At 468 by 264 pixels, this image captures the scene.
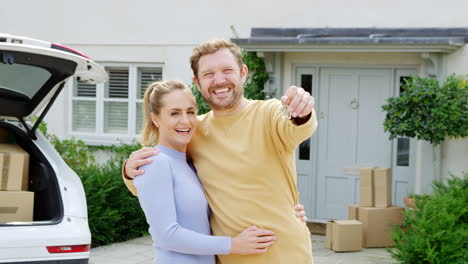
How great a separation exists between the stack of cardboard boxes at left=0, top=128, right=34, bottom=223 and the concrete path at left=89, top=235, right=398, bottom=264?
7.90 feet

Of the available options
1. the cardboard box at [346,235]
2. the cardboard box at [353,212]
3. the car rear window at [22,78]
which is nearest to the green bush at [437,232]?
the cardboard box at [346,235]

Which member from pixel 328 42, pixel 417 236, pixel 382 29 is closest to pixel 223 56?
pixel 417 236

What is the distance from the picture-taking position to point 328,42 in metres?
8.54

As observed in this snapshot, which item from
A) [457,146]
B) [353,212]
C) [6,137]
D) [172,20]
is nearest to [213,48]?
[6,137]

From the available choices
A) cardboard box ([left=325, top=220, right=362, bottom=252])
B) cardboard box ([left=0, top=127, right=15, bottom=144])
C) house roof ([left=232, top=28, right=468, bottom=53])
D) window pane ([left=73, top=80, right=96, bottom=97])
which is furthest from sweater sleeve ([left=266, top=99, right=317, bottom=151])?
window pane ([left=73, top=80, right=96, bottom=97])

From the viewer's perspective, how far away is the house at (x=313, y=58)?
28.4 ft

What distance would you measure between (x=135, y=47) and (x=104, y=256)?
401 cm

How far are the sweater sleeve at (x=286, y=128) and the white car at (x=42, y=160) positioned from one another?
239 centimetres

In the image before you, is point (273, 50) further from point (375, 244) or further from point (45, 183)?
point (45, 183)

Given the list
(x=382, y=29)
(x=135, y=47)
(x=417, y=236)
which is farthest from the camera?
(x=135, y=47)

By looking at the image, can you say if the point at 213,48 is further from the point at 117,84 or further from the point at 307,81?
the point at 117,84

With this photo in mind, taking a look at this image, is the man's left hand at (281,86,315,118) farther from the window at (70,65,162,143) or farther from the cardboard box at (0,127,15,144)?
the window at (70,65,162,143)

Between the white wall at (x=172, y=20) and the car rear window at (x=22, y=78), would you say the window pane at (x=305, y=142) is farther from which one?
the car rear window at (x=22, y=78)

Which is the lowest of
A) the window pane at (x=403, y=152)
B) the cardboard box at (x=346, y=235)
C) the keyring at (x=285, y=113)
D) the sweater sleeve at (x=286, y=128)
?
the cardboard box at (x=346, y=235)
